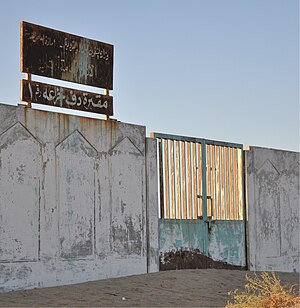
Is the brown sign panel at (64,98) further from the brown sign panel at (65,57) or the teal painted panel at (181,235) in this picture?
the teal painted panel at (181,235)

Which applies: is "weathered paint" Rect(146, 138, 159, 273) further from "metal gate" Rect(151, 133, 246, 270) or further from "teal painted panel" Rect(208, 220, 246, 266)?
"teal painted panel" Rect(208, 220, 246, 266)

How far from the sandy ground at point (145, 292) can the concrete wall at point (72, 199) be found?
321 millimetres

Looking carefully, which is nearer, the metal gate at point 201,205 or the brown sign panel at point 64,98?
the brown sign panel at point 64,98

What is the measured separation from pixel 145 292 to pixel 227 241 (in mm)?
3136

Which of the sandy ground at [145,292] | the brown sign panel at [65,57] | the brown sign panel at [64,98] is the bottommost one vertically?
the sandy ground at [145,292]

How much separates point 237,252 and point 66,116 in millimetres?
4617

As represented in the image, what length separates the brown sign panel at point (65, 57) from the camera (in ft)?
34.0

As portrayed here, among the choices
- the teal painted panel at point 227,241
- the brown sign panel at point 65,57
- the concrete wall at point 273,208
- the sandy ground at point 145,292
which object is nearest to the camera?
the sandy ground at point 145,292

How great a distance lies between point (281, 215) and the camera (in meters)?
14.2

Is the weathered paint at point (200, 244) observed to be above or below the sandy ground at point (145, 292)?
above

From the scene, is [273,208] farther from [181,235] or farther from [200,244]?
[181,235]

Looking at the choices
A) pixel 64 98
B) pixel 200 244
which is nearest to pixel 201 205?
pixel 200 244

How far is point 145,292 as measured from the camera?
998cm

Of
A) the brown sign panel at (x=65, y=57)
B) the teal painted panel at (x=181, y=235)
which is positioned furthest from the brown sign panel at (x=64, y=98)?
the teal painted panel at (x=181, y=235)
